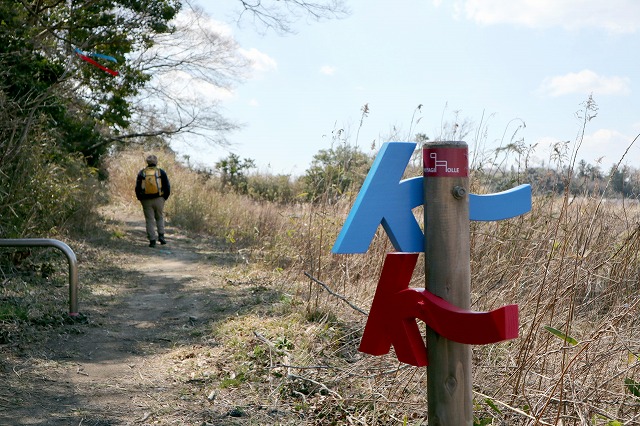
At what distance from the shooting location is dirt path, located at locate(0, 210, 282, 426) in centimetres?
473

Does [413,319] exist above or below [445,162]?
below

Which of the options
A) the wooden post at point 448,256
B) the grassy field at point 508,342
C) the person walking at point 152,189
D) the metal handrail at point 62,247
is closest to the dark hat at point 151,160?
the person walking at point 152,189

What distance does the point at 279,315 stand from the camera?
6.65 m

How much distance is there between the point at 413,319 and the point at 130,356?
12.9 ft

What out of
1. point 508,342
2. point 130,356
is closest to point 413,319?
point 508,342

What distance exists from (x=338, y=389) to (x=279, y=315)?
1.97 metres

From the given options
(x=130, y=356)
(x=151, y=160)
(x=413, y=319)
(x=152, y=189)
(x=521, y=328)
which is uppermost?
(x=151, y=160)

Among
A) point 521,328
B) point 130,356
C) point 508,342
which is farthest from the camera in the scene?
point 130,356

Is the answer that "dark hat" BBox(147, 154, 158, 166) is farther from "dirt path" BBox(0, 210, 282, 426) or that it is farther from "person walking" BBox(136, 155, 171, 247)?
"dirt path" BBox(0, 210, 282, 426)

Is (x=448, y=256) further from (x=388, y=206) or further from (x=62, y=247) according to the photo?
(x=62, y=247)

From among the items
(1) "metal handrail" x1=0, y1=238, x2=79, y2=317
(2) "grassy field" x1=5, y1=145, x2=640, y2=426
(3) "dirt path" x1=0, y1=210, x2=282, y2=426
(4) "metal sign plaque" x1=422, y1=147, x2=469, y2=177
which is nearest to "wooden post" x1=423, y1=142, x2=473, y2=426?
(4) "metal sign plaque" x1=422, y1=147, x2=469, y2=177

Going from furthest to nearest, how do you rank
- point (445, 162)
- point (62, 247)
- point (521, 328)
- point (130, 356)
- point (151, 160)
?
point (151, 160)
point (62, 247)
point (130, 356)
point (521, 328)
point (445, 162)

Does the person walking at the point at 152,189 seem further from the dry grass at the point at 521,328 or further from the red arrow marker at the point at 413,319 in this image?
the red arrow marker at the point at 413,319

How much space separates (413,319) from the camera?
2990 mm
